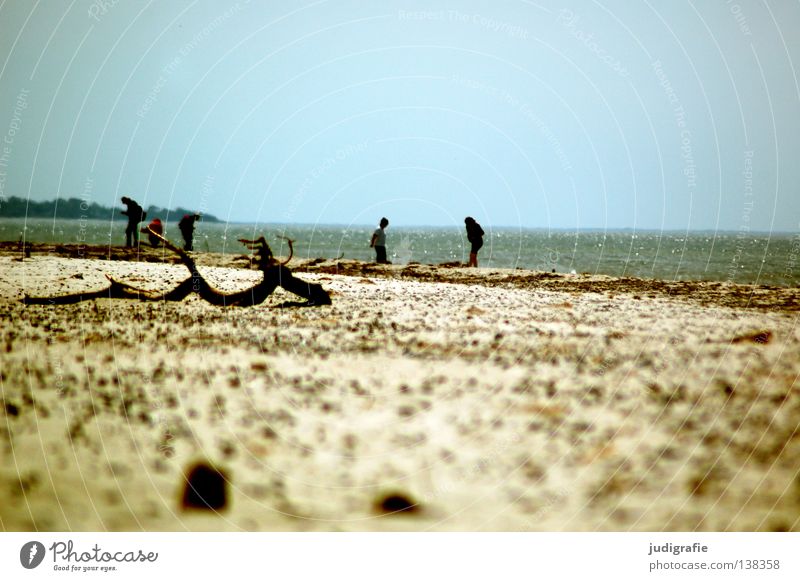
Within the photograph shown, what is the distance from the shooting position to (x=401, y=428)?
444 centimetres

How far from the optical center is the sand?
3.94 meters

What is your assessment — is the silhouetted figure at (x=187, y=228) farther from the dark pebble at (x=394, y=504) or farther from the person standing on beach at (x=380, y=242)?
the dark pebble at (x=394, y=504)

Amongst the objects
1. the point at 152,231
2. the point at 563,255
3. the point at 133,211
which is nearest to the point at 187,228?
the point at 133,211

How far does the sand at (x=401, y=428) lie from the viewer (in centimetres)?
394

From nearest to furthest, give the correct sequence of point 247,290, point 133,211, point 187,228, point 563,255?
point 247,290
point 187,228
point 133,211
point 563,255

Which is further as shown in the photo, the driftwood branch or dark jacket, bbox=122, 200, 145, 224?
dark jacket, bbox=122, 200, 145, 224

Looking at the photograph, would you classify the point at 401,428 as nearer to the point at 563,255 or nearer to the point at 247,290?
the point at 247,290

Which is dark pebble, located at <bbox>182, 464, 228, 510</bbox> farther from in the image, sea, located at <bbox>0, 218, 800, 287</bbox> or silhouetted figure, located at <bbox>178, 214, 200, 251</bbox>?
silhouetted figure, located at <bbox>178, 214, 200, 251</bbox>

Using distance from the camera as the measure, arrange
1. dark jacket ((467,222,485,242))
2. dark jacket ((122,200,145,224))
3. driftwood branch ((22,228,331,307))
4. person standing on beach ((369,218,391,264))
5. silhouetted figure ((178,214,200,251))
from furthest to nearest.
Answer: dark jacket ((122,200,145,224)) → person standing on beach ((369,218,391,264)) → dark jacket ((467,222,485,242)) → silhouetted figure ((178,214,200,251)) → driftwood branch ((22,228,331,307))

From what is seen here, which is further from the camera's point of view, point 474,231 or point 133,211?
point 133,211

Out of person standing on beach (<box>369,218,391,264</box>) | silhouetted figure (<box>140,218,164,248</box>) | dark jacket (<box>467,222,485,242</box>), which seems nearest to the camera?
silhouetted figure (<box>140,218,164,248</box>)

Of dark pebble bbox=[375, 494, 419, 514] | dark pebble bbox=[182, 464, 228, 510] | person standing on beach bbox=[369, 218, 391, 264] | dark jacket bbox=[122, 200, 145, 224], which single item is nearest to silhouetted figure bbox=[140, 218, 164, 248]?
dark pebble bbox=[182, 464, 228, 510]

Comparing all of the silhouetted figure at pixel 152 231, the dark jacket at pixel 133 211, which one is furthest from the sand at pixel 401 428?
the dark jacket at pixel 133 211
